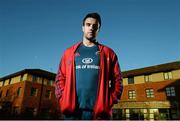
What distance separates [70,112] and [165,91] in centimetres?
3369

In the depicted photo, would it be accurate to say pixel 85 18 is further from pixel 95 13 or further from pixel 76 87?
pixel 76 87

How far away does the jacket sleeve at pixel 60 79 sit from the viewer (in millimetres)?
2608

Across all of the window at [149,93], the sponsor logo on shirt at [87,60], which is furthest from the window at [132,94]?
the sponsor logo on shirt at [87,60]

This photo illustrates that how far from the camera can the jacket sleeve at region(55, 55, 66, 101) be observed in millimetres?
2608

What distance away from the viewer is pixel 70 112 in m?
2.35

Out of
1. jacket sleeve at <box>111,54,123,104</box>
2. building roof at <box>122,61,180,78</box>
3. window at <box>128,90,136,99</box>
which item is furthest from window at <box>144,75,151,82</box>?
jacket sleeve at <box>111,54,123,104</box>

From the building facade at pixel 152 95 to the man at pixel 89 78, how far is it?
3064 centimetres

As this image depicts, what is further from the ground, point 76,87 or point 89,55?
point 89,55

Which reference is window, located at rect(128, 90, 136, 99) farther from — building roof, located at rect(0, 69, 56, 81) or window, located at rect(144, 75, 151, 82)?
building roof, located at rect(0, 69, 56, 81)

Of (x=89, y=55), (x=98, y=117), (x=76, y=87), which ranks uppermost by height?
(x=89, y=55)

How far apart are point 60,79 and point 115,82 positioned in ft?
2.41


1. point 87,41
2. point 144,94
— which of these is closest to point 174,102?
point 144,94

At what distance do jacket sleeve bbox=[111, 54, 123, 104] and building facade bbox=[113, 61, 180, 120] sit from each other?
30.5 m

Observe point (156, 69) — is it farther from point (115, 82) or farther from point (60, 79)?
point (60, 79)
